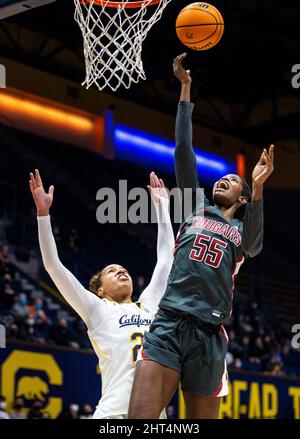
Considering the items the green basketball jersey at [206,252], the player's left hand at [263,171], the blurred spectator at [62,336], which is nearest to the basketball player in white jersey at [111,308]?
the green basketball jersey at [206,252]

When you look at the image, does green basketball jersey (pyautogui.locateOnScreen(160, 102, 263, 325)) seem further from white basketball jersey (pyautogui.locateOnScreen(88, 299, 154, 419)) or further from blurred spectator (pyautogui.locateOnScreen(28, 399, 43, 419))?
blurred spectator (pyautogui.locateOnScreen(28, 399, 43, 419))

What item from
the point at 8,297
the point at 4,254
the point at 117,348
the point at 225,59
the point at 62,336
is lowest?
the point at 117,348

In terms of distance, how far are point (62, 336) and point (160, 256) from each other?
23.2 ft

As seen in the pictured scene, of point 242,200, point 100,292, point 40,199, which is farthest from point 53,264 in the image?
point 242,200

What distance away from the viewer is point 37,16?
16312 mm

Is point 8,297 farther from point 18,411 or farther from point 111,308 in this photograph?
point 111,308

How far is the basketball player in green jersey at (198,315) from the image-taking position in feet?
14.2

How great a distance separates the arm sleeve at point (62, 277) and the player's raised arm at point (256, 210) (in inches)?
40.7

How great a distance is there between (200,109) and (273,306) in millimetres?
5028

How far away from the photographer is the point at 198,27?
5.47 meters

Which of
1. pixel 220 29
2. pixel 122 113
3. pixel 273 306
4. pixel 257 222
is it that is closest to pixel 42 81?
pixel 122 113

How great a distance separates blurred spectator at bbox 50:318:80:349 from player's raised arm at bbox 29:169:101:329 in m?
7.11

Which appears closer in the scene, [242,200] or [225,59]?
[242,200]

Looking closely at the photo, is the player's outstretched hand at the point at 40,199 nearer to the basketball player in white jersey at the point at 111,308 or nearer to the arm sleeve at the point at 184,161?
the basketball player in white jersey at the point at 111,308
